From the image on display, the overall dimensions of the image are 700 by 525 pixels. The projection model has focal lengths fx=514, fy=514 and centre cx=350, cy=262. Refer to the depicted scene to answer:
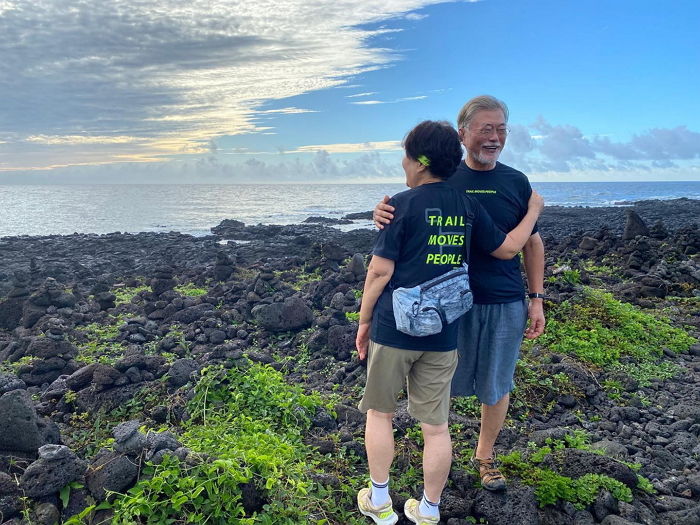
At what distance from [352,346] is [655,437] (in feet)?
12.3

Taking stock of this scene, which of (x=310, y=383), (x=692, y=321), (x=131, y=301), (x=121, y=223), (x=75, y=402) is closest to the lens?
(x=75, y=402)

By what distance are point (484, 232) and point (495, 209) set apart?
1.04 ft

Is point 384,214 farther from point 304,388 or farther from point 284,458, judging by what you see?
point 304,388

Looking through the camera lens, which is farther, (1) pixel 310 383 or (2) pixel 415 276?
(1) pixel 310 383

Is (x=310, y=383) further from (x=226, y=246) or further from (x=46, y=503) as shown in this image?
(x=226, y=246)

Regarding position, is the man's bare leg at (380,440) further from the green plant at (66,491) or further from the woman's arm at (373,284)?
the green plant at (66,491)

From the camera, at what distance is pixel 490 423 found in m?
3.78

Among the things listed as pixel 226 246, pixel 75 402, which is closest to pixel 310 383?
pixel 75 402

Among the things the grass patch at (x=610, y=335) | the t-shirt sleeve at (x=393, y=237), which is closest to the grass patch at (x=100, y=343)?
the t-shirt sleeve at (x=393, y=237)

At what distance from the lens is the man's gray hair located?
3.28 metres

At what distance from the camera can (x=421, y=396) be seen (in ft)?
10.4

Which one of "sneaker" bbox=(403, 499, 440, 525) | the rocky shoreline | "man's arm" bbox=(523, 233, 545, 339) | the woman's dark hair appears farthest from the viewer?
"man's arm" bbox=(523, 233, 545, 339)

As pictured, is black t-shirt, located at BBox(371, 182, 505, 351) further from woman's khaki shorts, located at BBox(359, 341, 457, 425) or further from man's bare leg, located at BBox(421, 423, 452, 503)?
man's bare leg, located at BBox(421, 423, 452, 503)

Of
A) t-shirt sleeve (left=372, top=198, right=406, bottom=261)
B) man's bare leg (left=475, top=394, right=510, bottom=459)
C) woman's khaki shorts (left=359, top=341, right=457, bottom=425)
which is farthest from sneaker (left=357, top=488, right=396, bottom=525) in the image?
t-shirt sleeve (left=372, top=198, right=406, bottom=261)
